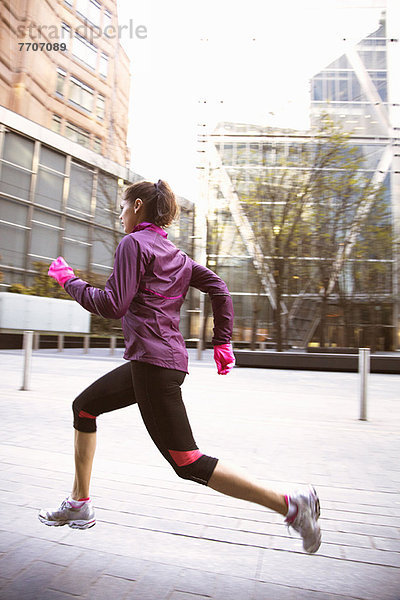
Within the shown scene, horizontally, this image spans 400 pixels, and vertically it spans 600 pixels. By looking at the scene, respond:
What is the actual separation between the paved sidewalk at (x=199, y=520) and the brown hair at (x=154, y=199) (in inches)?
62.5

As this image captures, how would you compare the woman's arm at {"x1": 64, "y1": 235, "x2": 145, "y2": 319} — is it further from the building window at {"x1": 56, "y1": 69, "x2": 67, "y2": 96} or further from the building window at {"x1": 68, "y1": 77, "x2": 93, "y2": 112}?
the building window at {"x1": 68, "y1": 77, "x2": 93, "y2": 112}

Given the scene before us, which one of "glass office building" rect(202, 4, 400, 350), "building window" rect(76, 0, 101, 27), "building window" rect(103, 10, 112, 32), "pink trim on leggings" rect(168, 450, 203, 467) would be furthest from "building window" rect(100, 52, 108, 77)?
"pink trim on leggings" rect(168, 450, 203, 467)

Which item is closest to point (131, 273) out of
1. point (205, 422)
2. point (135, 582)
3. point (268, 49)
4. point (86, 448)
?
point (86, 448)

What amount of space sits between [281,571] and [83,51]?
111ft

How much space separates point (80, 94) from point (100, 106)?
1.73m

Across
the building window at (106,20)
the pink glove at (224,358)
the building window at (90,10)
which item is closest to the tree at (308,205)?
the pink glove at (224,358)

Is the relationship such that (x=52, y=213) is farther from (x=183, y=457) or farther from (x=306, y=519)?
(x=306, y=519)

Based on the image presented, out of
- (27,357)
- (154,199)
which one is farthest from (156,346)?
(27,357)

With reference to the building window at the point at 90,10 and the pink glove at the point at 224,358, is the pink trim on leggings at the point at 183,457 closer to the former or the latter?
the pink glove at the point at 224,358

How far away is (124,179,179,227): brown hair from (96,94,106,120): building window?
3274cm

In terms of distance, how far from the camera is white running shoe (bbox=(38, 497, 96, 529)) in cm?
249

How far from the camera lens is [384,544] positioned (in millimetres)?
2584

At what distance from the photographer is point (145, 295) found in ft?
7.05

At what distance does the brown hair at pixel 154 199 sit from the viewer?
92.9 inches
